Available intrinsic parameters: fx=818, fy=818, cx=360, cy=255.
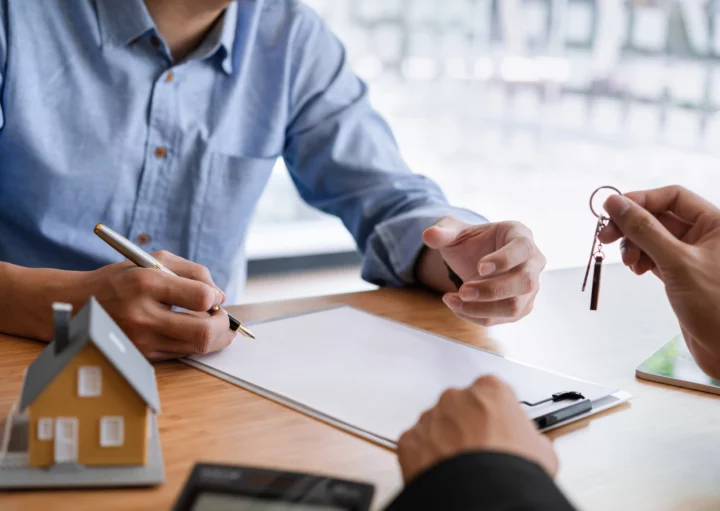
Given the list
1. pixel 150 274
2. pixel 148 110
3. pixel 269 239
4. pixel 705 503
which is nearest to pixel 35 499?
pixel 150 274

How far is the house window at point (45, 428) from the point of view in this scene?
1.82 ft

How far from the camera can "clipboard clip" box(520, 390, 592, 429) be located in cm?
70

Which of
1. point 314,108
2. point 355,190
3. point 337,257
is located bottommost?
point 337,257

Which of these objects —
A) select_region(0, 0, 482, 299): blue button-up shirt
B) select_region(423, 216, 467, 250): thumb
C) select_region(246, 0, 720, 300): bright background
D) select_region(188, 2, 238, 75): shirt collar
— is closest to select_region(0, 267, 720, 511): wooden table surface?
select_region(423, 216, 467, 250): thumb

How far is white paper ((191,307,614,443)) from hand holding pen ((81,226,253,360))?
0.03m

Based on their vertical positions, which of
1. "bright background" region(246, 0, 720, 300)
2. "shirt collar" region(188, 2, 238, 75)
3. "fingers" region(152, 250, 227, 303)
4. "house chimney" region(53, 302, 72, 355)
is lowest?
"bright background" region(246, 0, 720, 300)

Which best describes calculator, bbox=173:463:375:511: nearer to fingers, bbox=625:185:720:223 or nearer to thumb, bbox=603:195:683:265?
thumb, bbox=603:195:683:265

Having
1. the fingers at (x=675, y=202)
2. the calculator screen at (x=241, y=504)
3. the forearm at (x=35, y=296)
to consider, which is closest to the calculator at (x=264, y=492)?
the calculator screen at (x=241, y=504)

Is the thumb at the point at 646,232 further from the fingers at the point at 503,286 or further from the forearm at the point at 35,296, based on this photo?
the forearm at the point at 35,296

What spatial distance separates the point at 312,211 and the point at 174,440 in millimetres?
2969

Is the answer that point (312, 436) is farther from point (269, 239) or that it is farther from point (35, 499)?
point (269, 239)

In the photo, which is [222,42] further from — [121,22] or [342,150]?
[342,150]

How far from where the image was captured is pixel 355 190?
4.49 ft

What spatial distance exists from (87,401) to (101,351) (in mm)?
39
